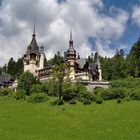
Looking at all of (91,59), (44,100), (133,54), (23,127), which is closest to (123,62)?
(133,54)

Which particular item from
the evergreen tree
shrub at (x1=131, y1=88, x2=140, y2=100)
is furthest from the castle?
shrub at (x1=131, y1=88, x2=140, y2=100)

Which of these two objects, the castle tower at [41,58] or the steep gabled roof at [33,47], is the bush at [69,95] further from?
the steep gabled roof at [33,47]

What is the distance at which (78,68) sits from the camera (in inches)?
4727

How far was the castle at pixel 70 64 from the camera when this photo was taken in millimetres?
117000

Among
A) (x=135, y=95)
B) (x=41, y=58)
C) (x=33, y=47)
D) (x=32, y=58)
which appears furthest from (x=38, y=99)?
(x=41, y=58)

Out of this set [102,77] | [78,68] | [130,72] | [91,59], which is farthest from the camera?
[91,59]

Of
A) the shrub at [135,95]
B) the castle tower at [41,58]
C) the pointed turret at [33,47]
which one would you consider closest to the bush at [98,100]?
the shrub at [135,95]

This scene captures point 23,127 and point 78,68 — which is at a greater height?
point 78,68

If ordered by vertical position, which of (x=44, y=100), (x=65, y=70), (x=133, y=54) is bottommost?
(x=44, y=100)

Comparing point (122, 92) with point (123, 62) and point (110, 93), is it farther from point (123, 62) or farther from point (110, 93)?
point (123, 62)

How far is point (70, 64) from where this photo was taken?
11675 centimetres

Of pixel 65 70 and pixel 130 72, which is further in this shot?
pixel 130 72

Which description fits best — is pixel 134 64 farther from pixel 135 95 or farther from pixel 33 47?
pixel 33 47

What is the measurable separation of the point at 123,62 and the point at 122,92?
129 feet
